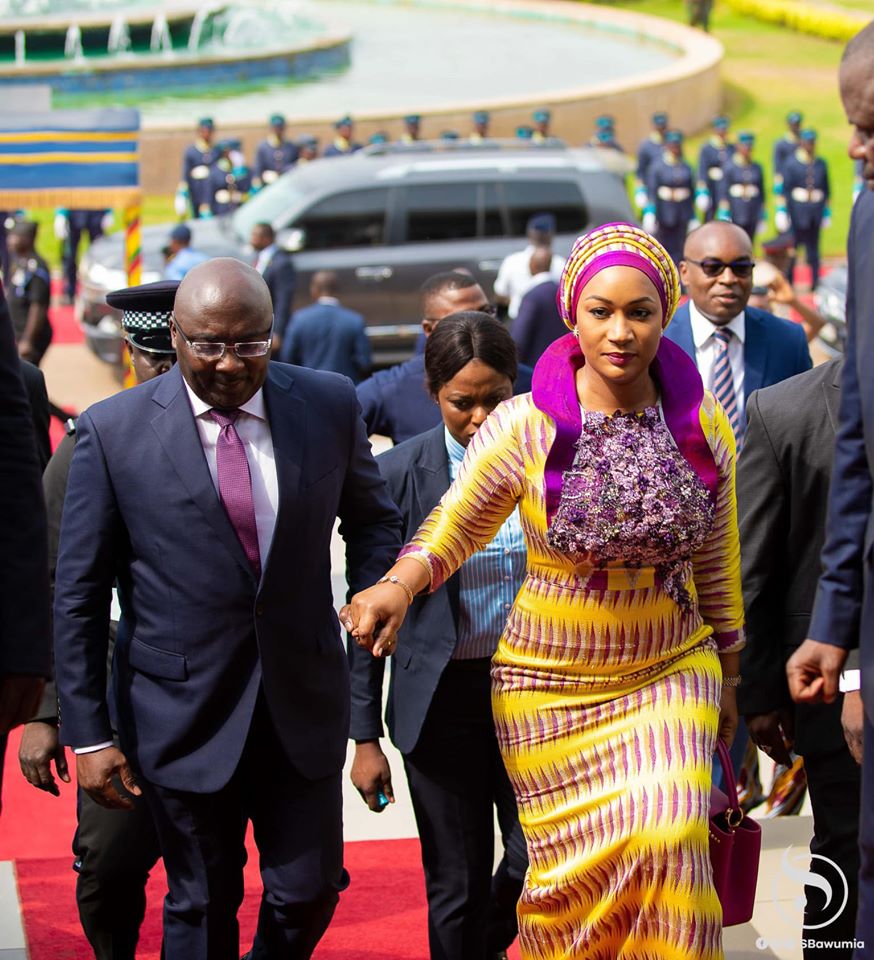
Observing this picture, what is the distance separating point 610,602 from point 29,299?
9.43 m

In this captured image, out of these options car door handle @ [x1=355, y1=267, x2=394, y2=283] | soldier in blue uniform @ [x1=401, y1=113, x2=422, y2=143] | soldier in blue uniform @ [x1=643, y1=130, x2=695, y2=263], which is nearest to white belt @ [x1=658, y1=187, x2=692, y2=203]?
soldier in blue uniform @ [x1=643, y1=130, x2=695, y2=263]

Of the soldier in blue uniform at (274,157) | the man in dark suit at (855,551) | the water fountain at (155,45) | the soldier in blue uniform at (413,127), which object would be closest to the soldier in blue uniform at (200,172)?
the soldier in blue uniform at (274,157)

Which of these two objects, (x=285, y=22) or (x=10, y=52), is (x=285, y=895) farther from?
(x=285, y=22)

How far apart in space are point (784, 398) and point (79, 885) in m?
2.38

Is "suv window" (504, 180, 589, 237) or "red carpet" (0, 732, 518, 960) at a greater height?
"suv window" (504, 180, 589, 237)

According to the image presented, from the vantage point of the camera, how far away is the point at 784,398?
4.66 meters

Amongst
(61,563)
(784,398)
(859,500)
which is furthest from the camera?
(784,398)

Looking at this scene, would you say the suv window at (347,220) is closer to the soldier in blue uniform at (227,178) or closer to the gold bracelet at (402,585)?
the soldier in blue uniform at (227,178)

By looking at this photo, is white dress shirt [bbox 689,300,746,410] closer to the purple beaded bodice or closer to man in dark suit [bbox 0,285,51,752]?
the purple beaded bodice

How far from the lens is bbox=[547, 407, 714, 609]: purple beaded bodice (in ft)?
13.3

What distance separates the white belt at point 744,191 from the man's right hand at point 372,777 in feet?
62.9

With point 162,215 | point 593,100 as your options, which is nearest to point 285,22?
point 593,100

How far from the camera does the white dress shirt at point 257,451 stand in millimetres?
4199

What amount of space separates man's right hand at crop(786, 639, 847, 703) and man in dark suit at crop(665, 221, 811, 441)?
3.05 m
